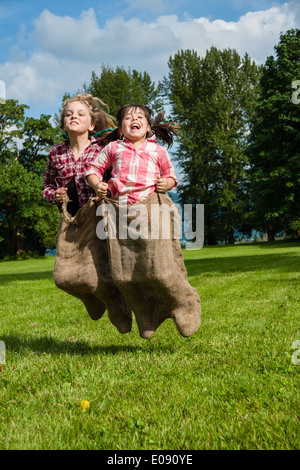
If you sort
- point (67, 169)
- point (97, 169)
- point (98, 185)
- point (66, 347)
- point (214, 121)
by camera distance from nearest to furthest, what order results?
1. point (98, 185)
2. point (97, 169)
3. point (67, 169)
4. point (66, 347)
5. point (214, 121)

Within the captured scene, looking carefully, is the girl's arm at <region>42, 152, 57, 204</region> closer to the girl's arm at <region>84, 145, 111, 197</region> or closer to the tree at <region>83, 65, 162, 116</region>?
the girl's arm at <region>84, 145, 111, 197</region>

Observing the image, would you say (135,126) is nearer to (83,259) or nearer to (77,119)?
(77,119)

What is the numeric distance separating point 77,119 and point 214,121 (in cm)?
4293

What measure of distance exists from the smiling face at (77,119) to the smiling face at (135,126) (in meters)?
0.60

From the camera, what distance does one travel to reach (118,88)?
39844mm

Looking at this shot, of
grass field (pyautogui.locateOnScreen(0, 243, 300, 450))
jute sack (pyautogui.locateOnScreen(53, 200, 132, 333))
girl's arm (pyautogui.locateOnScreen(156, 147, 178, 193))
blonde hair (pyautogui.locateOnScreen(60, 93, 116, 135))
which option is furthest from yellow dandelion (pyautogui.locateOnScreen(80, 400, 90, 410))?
blonde hair (pyautogui.locateOnScreen(60, 93, 116, 135))

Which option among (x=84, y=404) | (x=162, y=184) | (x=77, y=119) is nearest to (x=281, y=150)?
(x=77, y=119)

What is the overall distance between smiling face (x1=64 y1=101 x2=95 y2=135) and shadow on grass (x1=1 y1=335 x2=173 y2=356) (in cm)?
249

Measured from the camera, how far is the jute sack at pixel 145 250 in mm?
3980

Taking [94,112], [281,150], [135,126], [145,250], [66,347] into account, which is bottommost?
[66,347]

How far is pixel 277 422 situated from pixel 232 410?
0.36 metres

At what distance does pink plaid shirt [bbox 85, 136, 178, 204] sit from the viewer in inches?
158

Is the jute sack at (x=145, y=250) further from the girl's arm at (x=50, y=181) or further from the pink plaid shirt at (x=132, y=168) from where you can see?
the girl's arm at (x=50, y=181)
